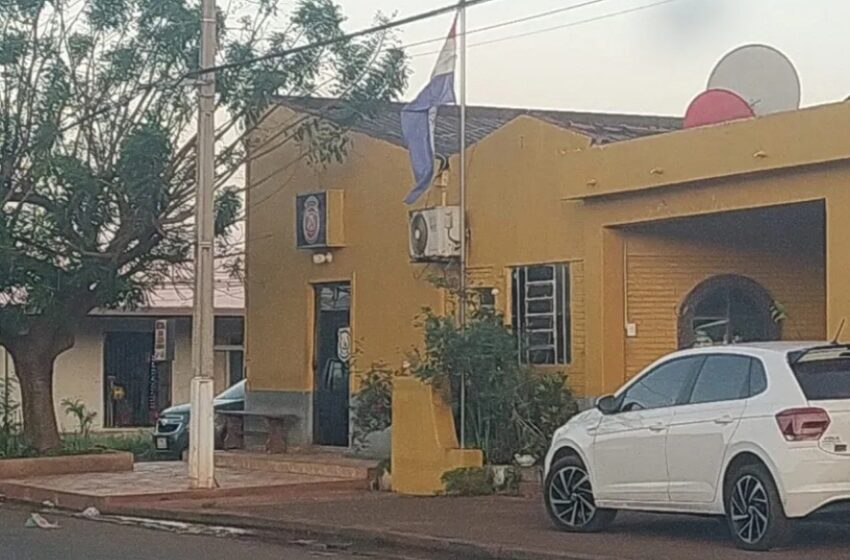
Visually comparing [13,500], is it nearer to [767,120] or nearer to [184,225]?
[184,225]

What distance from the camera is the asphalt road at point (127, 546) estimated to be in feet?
48.7

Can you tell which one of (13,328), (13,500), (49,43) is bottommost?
(13,500)

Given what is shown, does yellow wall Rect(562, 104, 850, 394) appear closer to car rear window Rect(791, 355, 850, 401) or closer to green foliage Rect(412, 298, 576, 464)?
green foliage Rect(412, 298, 576, 464)

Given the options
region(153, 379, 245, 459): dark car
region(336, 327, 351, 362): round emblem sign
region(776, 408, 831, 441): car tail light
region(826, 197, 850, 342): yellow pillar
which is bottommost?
region(153, 379, 245, 459): dark car

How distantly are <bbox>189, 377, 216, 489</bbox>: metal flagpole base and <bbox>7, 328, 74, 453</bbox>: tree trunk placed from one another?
4.86m

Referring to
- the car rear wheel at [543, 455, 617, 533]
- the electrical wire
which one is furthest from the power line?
the car rear wheel at [543, 455, 617, 533]

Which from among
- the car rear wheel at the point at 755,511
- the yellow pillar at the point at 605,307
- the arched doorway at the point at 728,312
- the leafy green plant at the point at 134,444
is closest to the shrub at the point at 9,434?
the leafy green plant at the point at 134,444

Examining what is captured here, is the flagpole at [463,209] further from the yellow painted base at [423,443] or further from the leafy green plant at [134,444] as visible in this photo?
the leafy green plant at [134,444]

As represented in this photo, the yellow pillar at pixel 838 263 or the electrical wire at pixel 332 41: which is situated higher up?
the electrical wire at pixel 332 41

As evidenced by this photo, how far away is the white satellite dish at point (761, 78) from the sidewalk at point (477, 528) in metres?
5.04

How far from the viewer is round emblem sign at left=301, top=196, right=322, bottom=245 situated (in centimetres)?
2506

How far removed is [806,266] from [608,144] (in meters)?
3.12

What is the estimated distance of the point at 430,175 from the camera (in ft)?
70.4

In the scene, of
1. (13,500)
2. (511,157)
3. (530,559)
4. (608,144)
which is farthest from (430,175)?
(530,559)
